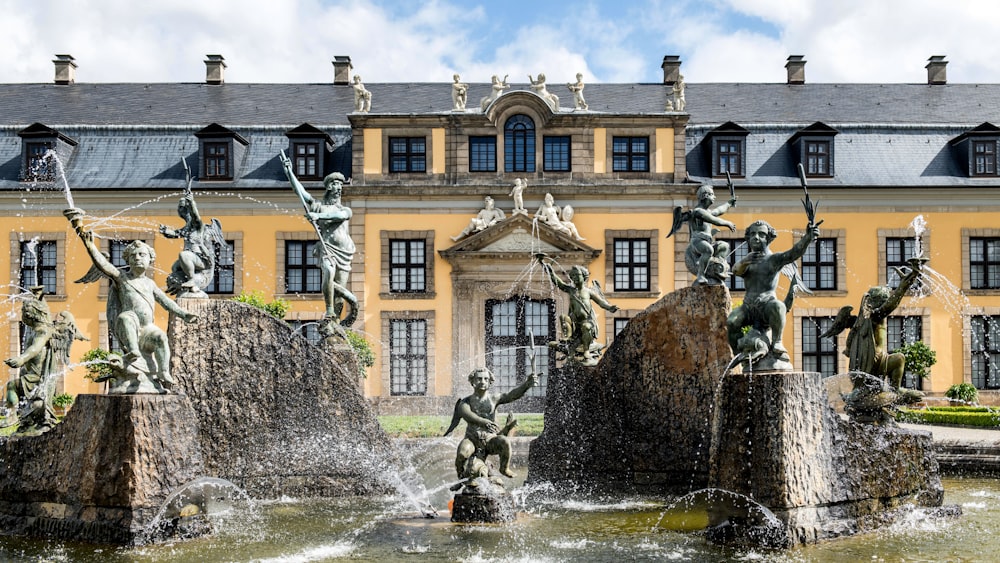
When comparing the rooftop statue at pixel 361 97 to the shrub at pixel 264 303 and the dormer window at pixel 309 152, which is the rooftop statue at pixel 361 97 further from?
the shrub at pixel 264 303

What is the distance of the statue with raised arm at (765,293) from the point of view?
357 inches

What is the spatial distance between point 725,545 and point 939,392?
2588 centimetres

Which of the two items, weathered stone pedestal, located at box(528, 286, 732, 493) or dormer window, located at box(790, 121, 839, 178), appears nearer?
weathered stone pedestal, located at box(528, 286, 732, 493)

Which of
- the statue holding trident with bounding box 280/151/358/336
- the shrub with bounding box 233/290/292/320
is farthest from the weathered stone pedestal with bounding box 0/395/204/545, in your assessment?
the shrub with bounding box 233/290/292/320

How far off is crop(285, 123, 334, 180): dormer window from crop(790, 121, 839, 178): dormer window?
1624 centimetres

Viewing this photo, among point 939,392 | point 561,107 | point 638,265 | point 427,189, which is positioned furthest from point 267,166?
point 939,392

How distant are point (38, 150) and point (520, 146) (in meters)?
16.2

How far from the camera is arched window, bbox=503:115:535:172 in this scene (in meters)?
31.1

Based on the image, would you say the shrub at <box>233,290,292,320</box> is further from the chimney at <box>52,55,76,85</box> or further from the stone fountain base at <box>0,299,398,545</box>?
the stone fountain base at <box>0,299,398,545</box>

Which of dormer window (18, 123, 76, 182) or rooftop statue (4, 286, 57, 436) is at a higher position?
dormer window (18, 123, 76, 182)

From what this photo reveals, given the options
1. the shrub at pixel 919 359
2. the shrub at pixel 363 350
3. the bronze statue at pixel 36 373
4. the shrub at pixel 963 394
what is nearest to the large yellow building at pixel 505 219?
the shrub at pixel 363 350

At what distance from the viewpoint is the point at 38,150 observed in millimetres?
31266

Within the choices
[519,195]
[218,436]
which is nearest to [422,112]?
[519,195]

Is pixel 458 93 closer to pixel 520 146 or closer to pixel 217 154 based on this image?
pixel 520 146
